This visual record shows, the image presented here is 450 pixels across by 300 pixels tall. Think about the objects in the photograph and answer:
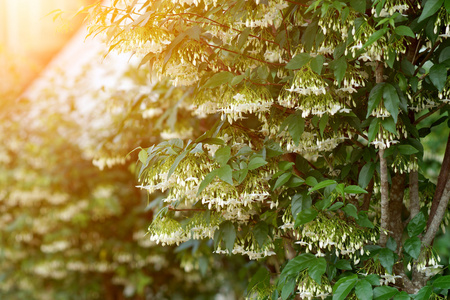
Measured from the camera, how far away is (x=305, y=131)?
1721mm

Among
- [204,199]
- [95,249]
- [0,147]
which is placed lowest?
[95,249]

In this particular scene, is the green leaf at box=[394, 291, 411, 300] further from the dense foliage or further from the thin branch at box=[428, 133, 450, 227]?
the dense foliage

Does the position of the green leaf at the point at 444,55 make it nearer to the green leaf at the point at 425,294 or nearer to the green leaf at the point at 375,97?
the green leaf at the point at 375,97

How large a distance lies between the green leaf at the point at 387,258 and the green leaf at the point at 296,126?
499 mm

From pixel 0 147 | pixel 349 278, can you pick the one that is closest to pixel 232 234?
pixel 349 278

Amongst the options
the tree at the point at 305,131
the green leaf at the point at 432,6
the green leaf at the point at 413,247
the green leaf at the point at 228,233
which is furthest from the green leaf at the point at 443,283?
the green leaf at the point at 432,6

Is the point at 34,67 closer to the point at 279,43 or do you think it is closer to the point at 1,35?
the point at 1,35

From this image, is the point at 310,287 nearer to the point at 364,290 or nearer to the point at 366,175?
the point at 364,290

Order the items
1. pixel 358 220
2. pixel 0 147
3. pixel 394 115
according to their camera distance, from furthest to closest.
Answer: pixel 0 147 → pixel 358 220 → pixel 394 115

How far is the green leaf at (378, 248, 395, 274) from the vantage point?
61.5 inches

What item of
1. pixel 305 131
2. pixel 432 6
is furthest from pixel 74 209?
pixel 432 6

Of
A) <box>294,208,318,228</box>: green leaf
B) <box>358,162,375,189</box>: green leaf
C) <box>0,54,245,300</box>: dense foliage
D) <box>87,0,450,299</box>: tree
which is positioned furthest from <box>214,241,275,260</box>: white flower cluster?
<box>0,54,245,300</box>: dense foliage

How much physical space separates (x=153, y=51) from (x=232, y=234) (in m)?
0.71

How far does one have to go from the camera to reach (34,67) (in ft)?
20.7
